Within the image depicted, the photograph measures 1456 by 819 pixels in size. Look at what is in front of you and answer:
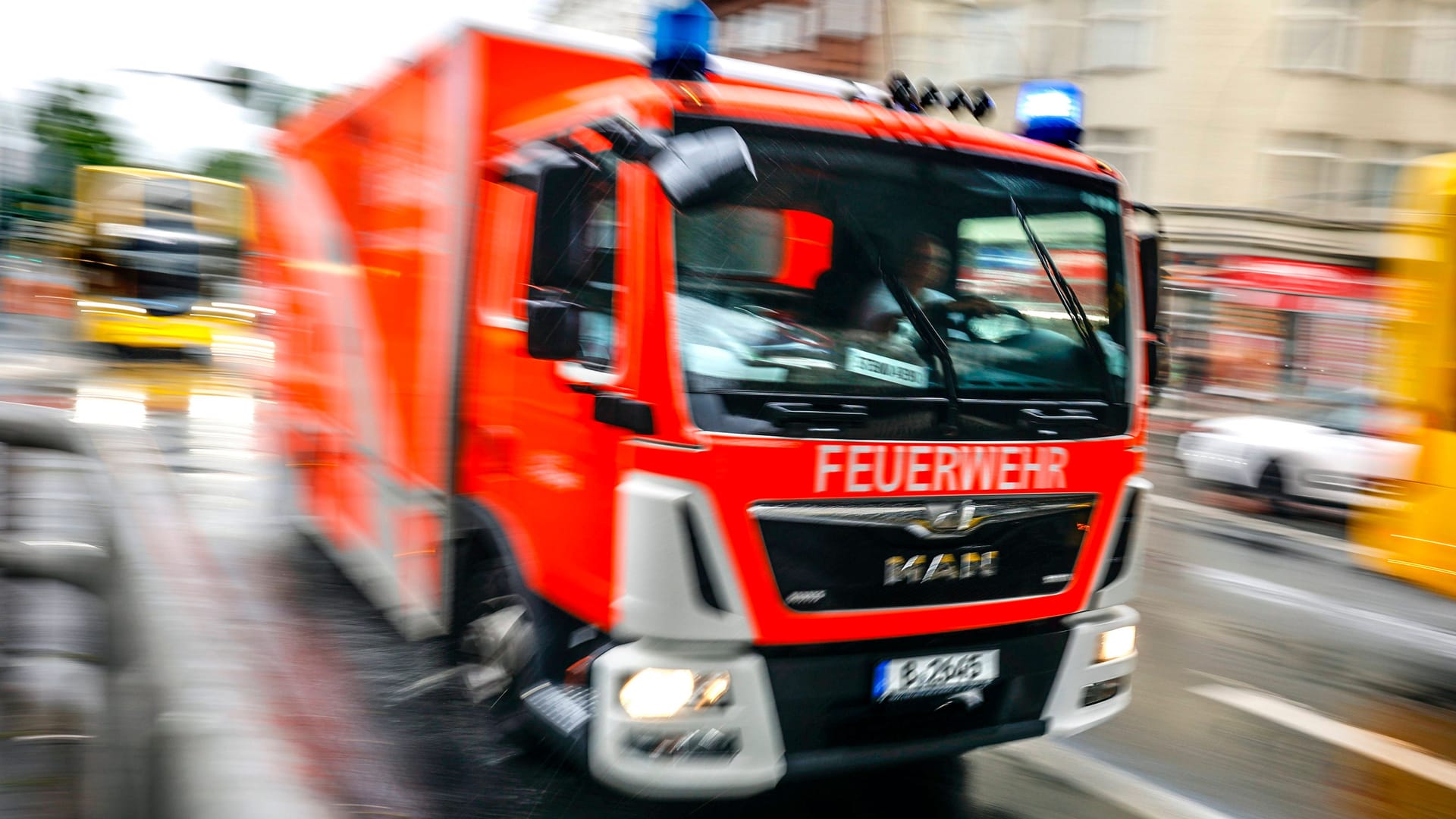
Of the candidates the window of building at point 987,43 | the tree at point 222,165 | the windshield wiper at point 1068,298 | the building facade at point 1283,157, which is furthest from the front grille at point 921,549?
the tree at point 222,165

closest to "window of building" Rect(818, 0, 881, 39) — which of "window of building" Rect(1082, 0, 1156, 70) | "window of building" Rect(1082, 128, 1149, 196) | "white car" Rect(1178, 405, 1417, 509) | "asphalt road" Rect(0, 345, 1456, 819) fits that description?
"window of building" Rect(1082, 0, 1156, 70)

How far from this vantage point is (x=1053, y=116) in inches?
182

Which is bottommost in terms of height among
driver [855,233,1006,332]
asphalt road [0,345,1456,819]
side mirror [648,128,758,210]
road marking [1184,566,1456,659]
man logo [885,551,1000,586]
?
asphalt road [0,345,1456,819]

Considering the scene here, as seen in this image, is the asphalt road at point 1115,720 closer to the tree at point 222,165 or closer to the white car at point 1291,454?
A: the white car at point 1291,454

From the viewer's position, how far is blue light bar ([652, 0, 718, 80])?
380cm

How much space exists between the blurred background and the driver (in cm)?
116

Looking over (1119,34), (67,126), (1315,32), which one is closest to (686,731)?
(1315,32)

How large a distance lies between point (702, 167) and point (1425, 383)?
5286 millimetres

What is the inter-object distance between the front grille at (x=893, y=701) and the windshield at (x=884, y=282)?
2.36 feet

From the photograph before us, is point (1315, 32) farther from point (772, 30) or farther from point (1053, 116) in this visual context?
point (1053, 116)

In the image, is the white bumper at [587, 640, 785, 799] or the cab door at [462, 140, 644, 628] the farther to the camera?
the cab door at [462, 140, 644, 628]

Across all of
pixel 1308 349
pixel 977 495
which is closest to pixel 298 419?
pixel 977 495

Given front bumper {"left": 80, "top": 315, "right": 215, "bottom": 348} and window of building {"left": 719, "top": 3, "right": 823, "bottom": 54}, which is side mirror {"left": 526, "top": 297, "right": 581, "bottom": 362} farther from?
window of building {"left": 719, "top": 3, "right": 823, "bottom": 54}

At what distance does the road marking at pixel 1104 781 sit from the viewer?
4316mm
